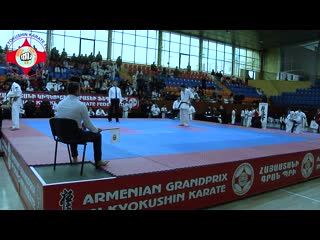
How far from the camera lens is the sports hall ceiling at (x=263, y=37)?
24.0 metres

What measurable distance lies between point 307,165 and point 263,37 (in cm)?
2251

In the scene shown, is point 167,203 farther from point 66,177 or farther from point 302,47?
point 302,47

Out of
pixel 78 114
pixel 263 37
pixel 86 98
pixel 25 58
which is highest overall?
pixel 263 37

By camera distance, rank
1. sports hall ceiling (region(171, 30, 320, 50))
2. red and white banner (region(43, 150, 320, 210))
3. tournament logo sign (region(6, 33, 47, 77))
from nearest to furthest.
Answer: red and white banner (region(43, 150, 320, 210)) → tournament logo sign (region(6, 33, 47, 77)) → sports hall ceiling (region(171, 30, 320, 50))

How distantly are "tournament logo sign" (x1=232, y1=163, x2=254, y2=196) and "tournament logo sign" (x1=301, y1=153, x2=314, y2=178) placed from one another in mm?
1850

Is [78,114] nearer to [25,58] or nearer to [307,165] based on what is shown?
[307,165]

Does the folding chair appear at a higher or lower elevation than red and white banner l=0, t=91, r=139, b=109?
lower

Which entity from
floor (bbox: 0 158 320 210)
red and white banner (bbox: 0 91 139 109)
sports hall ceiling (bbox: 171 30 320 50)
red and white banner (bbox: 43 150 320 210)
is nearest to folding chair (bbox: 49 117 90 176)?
red and white banner (bbox: 43 150 320 210)

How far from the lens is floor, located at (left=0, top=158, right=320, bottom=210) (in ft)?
14.1

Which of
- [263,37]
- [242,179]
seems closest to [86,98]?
[242,179]

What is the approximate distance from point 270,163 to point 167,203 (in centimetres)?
240

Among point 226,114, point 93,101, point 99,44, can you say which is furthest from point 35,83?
point 226,114

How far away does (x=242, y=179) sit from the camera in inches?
189

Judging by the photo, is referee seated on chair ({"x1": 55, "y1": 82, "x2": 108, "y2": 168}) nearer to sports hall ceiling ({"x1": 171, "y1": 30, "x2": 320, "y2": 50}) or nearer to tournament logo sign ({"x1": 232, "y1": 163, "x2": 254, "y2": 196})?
tournament logo sign ({"x1": 232, "y1": 163, "x2": 254, "y2": 196})
